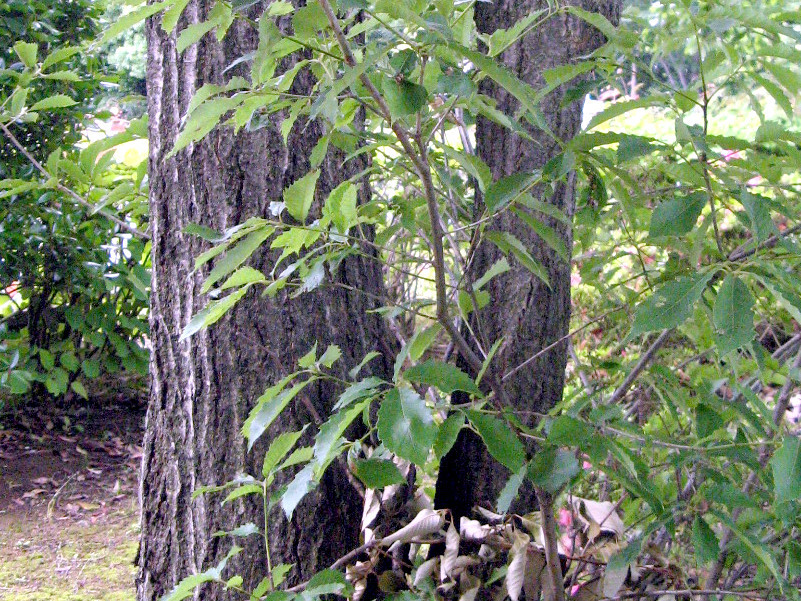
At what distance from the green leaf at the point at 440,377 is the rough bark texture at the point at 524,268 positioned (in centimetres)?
67

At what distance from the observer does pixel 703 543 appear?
3.40ft

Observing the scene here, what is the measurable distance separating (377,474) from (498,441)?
0.17 meters

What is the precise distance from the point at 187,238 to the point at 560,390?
86 cm

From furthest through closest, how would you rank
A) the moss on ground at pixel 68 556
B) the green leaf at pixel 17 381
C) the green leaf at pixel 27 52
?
1. the green leaf at pixel 17 381
2. the moss on ground at pixel 68 556
3. the green leaf at pixel 27 52

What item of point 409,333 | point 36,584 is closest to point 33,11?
point 36,584

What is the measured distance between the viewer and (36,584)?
8.84 feet

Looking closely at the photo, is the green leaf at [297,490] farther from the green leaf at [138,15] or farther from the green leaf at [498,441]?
the green leaf at [138,15]

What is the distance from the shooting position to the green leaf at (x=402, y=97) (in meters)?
0.79

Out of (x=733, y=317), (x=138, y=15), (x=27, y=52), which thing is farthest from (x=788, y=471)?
(x=27, y=52)

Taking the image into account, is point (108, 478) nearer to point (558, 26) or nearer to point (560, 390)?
point (560, 390)

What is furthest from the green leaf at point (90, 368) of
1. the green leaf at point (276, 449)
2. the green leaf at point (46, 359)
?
the green leaf at point (276, 449)

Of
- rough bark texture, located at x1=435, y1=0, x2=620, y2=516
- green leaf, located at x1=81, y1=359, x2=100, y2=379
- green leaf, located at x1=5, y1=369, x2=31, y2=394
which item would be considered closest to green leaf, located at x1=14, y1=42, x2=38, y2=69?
rough bark texture, located at x1=435, y1=0, x2=620, y2=516

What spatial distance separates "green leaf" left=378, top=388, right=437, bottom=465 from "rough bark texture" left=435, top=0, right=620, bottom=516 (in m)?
0.74

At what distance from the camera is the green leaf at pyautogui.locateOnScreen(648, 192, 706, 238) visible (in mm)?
931
